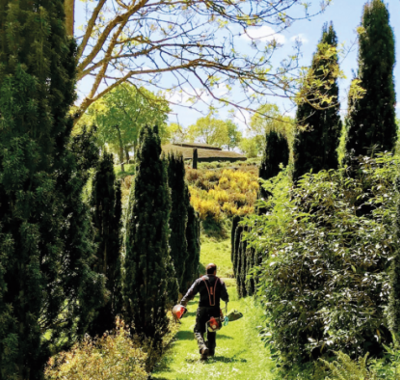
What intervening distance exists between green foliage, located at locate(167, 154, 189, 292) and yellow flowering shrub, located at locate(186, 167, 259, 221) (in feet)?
41.7

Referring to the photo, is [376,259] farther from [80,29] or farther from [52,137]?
[80,29]

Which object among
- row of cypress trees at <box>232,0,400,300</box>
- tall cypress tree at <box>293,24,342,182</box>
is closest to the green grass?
tall cypress tree at <box>293,24,342,182</box>

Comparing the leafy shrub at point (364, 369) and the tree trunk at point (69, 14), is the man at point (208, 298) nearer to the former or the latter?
the leafy shrub at point (364, 369)

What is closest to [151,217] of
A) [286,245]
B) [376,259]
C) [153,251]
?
[153,251]

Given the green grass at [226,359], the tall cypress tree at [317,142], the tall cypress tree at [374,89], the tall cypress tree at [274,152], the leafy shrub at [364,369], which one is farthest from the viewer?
the tall cypress tree at [274,152]

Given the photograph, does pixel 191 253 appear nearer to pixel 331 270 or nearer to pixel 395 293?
pixel 331 270

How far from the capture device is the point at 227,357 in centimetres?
873

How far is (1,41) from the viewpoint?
3.95 m

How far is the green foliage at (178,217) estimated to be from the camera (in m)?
14.0

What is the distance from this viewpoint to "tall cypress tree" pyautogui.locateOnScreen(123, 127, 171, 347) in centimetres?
851

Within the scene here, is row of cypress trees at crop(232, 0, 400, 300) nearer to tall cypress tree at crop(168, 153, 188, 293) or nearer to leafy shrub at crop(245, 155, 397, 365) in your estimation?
leafy shrub at crop(245, 155, 397, 365)

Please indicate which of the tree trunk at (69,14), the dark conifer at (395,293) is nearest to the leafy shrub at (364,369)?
the dark conifer at (395,293)

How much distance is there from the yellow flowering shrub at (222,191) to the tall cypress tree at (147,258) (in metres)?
19.0

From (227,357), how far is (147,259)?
266 centimetres
